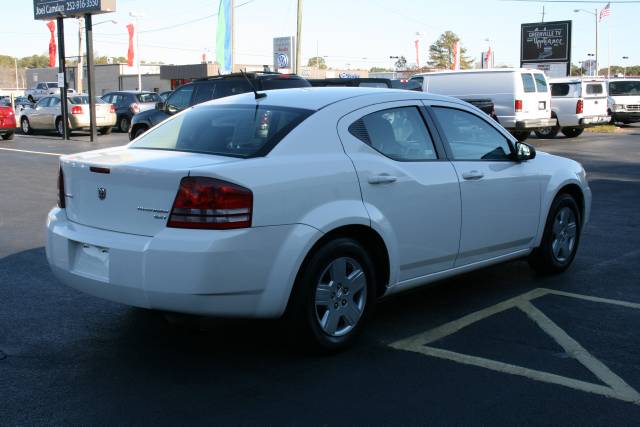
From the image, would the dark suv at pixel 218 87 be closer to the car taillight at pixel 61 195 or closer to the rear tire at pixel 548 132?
the car taillight at pixel 61 195

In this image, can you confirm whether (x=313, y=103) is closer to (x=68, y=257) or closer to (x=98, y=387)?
(x=68, y=257)

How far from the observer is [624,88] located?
3180cm

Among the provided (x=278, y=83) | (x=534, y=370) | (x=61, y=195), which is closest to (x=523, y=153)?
(x=534, y=370)

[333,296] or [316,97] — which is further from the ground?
[316,97]

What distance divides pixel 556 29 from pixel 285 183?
4413 cm

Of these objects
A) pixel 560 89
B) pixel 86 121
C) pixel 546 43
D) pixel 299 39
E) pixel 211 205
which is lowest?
pixel 211 205

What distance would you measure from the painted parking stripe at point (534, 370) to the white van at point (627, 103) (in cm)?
2773

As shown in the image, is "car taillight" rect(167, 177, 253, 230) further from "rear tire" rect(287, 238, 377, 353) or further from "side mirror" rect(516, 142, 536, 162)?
"side mirror" rect(516, 142, 536, 162)

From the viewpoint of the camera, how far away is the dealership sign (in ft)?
146

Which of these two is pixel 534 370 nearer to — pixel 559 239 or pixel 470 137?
pixel 470 137

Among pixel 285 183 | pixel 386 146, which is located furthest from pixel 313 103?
pixel 285 183

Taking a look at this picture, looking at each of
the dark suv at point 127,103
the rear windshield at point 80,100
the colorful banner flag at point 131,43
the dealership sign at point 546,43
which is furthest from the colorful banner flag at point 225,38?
the colorful banner flag at point 131,43

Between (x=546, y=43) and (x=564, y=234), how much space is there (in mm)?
41648

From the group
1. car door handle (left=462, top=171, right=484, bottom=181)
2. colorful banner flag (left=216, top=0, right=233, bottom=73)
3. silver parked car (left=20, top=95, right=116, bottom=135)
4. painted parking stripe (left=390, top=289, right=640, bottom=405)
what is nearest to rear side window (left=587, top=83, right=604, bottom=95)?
colorful banner flag (left=216, top=0, right=233, bottom=73)
